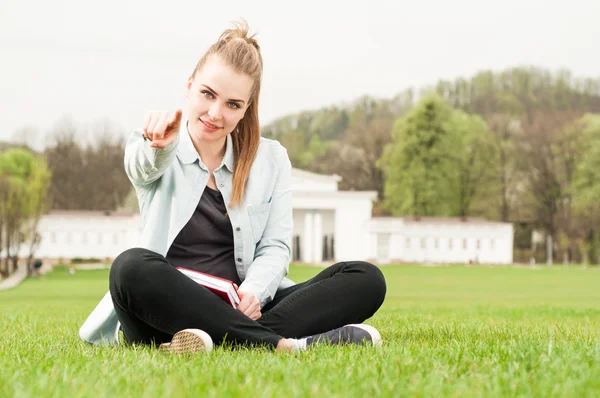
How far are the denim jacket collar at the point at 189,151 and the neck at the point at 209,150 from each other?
0.03 meters

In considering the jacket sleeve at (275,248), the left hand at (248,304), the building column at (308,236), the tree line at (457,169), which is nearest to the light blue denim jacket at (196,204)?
the jacket sleeve at (275,248)

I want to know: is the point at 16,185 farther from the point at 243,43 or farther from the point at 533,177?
the point at 243,43

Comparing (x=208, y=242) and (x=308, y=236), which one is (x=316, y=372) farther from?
(x=308, y=236)

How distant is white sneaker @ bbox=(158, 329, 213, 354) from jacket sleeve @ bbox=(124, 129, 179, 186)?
2.47 ft

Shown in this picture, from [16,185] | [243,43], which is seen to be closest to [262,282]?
[243,43]

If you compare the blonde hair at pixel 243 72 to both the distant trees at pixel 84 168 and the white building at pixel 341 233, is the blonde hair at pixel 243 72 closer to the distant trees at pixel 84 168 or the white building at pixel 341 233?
the white building at pixel 341 233

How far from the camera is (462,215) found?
52.5 meters

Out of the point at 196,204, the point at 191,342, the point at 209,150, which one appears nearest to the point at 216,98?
the point at 209,150

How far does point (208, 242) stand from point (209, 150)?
0.46 meters

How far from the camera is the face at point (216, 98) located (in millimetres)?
3545

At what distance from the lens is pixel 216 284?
337 cm

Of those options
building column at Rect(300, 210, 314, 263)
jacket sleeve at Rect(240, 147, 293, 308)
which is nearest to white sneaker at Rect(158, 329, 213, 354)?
jacket sleeve at Rect(240, 147, 293, 308)

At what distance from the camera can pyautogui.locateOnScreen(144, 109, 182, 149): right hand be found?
10.5 feet

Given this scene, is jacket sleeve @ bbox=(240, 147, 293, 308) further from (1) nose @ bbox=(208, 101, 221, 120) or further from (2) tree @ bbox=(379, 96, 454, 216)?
(2) tree @ bbox=(379, 96, 454, 216)
